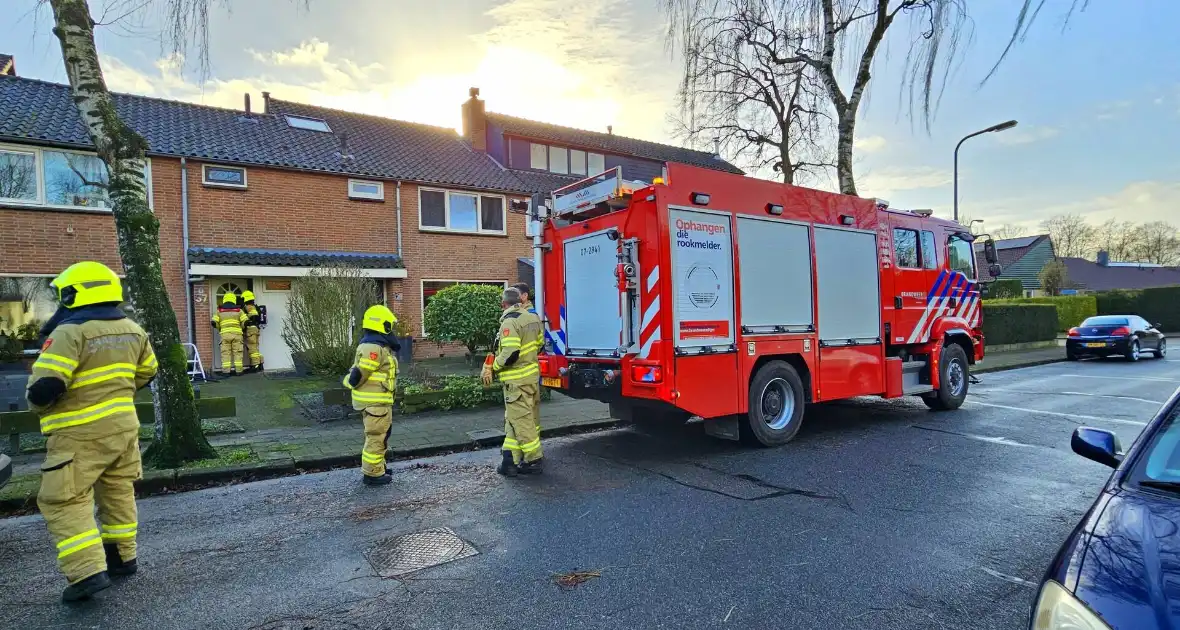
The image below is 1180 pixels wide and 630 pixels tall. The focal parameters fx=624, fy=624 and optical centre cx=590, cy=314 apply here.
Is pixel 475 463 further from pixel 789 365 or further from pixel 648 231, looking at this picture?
pixel 789 365

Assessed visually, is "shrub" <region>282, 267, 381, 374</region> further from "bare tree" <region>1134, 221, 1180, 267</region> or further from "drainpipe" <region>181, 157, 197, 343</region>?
"bare tree" <region>1134, 221, 1180, 267</region>

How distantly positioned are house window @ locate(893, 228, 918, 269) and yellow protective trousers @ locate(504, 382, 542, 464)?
5541 mm

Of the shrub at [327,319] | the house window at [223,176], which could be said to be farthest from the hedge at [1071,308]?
the house window at [223,176]

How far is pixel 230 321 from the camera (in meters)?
12.6

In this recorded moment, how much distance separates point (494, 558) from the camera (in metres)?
3.87

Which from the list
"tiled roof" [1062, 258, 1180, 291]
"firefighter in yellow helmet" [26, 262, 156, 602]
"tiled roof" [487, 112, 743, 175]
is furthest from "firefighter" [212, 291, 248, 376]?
"tiled roof" [1062, 258, 1180, 291]

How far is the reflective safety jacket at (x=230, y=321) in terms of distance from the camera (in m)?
12.6

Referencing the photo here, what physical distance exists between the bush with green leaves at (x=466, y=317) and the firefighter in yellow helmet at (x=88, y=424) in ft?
24.1

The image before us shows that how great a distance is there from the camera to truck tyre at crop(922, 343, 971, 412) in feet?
29.6

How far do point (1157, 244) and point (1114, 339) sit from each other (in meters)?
62.2

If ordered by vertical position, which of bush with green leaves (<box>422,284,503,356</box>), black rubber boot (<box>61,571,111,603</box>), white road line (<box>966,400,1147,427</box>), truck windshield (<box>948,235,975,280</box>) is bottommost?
white road line (<box>966,400,1147,427</box>)

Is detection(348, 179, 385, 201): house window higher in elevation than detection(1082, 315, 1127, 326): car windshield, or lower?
higher

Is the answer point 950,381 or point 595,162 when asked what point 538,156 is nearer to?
point 595,162

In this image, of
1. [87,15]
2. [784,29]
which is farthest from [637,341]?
[784,29]
